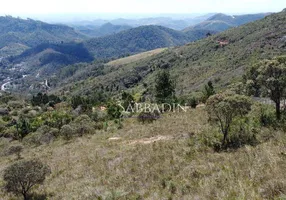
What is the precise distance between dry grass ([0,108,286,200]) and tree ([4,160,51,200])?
728mm

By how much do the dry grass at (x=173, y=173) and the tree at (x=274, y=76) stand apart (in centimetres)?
292

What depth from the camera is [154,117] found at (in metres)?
23.6

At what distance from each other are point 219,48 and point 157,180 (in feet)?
350

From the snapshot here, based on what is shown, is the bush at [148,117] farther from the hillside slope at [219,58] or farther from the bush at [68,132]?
the hillside slope at [219,58]

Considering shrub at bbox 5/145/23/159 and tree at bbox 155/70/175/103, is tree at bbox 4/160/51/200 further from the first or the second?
tree at bbox 155/70/175/103

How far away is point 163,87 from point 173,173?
2401 centimetres

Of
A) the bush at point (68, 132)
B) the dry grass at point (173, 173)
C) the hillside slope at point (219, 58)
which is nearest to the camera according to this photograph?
the dry grass at point (173, 173)

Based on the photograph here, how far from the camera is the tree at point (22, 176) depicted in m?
9.55

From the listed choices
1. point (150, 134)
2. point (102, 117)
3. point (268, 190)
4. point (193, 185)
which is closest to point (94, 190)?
point (193, 185)

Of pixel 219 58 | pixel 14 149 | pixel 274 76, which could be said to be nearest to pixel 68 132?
pixel 14 149

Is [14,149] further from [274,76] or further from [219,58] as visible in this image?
[219,58]

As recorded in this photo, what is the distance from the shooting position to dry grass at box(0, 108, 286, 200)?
6.43 m

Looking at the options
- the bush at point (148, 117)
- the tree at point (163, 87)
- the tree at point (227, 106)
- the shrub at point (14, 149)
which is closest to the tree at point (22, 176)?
the tree at point (227, 106)

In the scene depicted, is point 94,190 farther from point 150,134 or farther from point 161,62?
point 161,62
